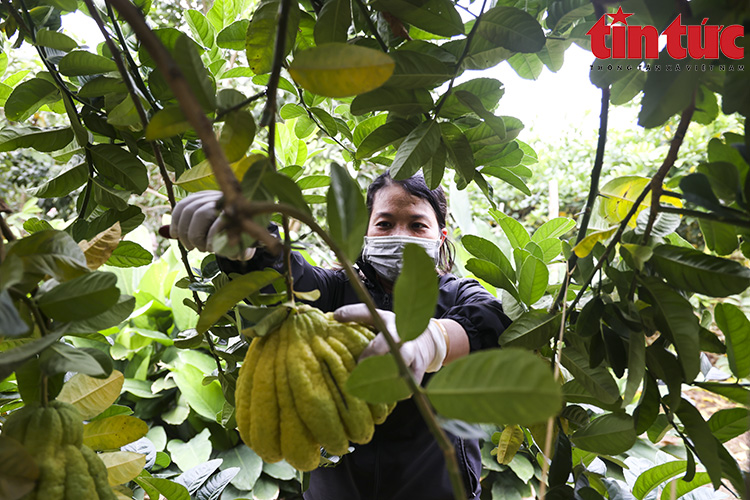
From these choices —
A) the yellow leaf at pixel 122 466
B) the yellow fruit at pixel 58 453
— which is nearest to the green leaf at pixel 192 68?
the yellow fruit at pixel 58 453

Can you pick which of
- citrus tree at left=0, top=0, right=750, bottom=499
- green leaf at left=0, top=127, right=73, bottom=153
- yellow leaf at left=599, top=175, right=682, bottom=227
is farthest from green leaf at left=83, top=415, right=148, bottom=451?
yellow leaf at left=599, top=175, right=682, bottom=227

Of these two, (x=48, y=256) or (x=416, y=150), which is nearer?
(x=48, y=256)

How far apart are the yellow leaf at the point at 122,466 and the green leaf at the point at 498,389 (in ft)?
1.20

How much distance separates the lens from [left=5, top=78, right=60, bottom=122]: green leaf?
57 cm

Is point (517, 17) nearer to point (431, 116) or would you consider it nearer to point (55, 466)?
point (431, 116)

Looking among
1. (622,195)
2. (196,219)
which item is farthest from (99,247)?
(622,195)

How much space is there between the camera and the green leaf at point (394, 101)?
49 centimetres

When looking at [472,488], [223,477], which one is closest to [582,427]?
[223,477]

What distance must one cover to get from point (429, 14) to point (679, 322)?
358 mm

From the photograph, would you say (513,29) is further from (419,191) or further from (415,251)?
(419,191)

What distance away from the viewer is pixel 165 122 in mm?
334

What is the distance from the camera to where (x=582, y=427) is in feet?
1.81

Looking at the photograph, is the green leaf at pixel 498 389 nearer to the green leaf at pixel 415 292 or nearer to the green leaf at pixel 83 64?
the green leaf at pixel 415 292

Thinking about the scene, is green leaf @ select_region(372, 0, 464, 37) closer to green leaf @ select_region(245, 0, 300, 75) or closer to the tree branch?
green leaf @ select_region(245, 0, 300, 75)
